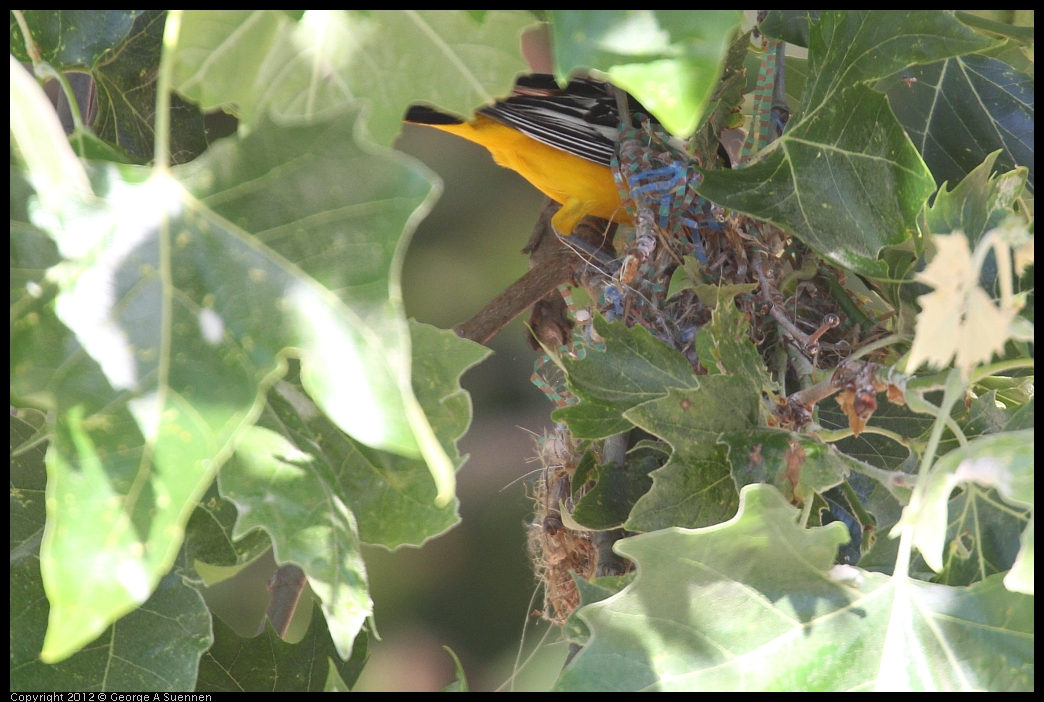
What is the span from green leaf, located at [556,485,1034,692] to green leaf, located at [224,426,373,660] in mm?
170

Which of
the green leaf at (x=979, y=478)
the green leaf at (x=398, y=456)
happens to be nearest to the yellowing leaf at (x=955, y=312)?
the green leaf at (x=979, y=478)

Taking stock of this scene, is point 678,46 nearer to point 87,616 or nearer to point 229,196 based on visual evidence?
point 229,196

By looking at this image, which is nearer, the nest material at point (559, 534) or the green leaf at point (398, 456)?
the green leaf at point (398, 456)

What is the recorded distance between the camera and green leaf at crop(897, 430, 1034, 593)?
0.58 metres

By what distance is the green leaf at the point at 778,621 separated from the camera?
633 millimetres

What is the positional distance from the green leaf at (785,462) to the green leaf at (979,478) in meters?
0.12

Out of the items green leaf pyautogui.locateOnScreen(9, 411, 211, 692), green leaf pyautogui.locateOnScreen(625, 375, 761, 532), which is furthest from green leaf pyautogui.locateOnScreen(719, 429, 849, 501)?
green leaf pyautogui.locateOnScreen(9, 411, 211, 692)

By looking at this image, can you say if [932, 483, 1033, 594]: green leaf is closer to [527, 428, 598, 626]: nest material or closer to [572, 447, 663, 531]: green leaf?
[572, 447, 663, 531]: green leaf

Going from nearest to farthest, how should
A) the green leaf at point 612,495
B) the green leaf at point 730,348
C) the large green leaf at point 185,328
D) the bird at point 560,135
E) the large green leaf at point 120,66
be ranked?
the large green leaf at point 185,328 < the large green leaf at point 120,66 < the green leaf at point 730,348 < the green leaf at point 612,495 < the bird at point 560,135

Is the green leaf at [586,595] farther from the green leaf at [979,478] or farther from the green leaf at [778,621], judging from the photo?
the green leaf at [979,478]

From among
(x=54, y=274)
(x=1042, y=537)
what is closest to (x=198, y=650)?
(x=54, y=274)

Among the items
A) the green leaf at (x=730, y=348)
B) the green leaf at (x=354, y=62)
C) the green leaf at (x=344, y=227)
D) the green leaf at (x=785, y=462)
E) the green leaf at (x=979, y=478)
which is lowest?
the green leaf at (x=785, y=462)

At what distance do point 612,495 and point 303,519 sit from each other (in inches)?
16.7

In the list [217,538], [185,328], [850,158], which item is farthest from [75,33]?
[850,158]
